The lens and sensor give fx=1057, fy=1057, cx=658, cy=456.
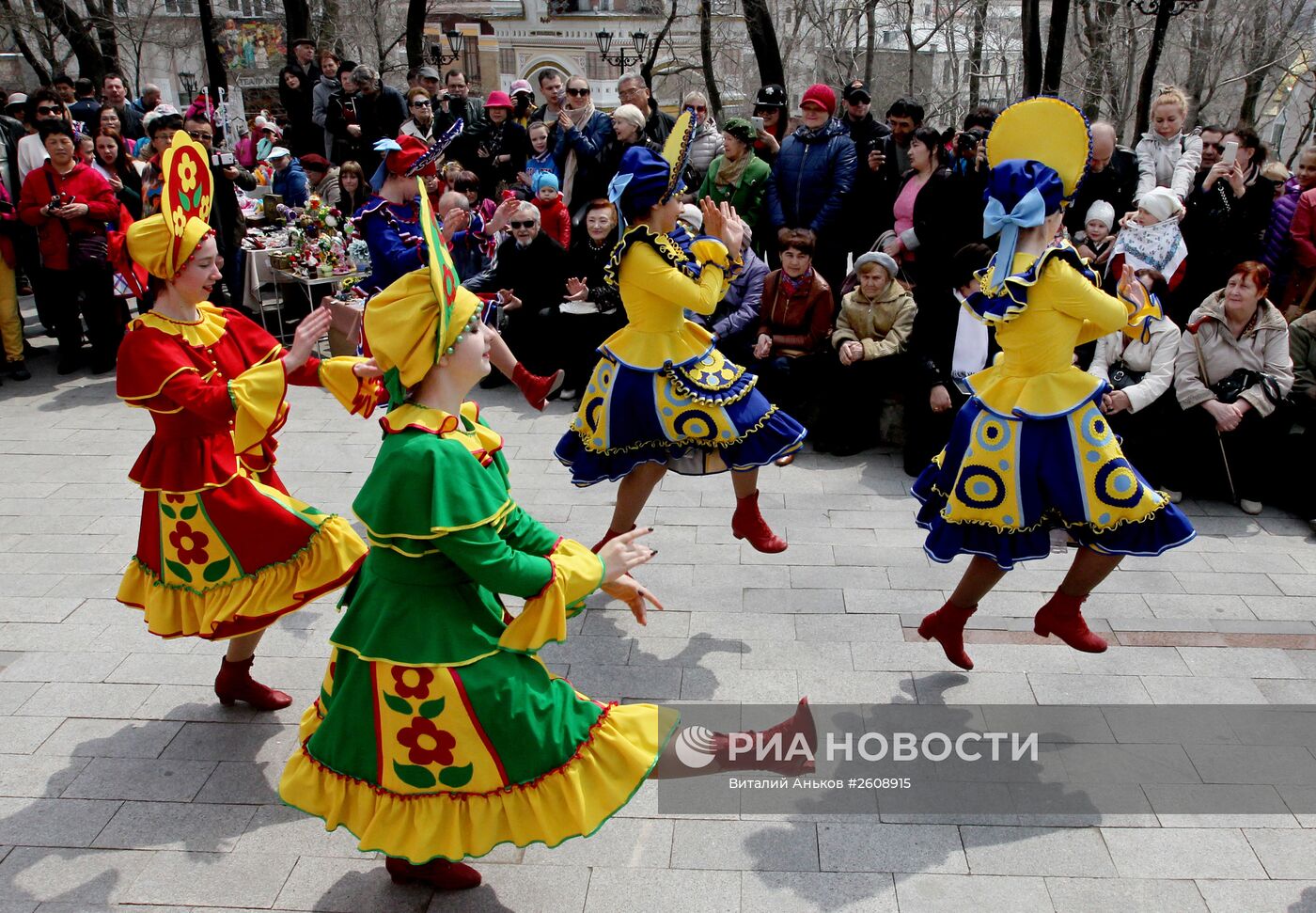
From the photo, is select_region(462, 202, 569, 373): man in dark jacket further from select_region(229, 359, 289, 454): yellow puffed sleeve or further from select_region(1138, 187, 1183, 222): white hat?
select_region(229, 359, 289, 454): yellow puffed sleeve

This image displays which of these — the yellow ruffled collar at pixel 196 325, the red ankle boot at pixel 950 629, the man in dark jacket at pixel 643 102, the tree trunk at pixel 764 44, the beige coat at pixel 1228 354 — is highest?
the tree trunk at pixel 764 44

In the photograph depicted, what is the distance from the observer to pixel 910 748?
3953 mm

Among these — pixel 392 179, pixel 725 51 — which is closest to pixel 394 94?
pixel 392 179

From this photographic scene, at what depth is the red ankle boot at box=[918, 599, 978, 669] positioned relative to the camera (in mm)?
4207

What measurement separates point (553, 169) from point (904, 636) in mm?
6169

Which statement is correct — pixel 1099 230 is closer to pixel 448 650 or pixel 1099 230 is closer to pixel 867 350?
pixel 867 350

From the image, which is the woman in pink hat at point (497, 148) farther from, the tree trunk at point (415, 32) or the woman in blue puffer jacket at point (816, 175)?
the tree trunk at point (415, 32)

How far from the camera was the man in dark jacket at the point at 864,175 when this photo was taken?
8500mm

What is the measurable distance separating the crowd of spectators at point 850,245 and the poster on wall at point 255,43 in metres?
34.9

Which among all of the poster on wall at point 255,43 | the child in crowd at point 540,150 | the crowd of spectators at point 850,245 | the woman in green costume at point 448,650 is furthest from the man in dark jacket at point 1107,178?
the poster on wall at point 255,43

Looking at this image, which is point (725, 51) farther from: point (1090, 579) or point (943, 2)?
point (1090, 579)

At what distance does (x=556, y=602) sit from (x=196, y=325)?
2.02 metres

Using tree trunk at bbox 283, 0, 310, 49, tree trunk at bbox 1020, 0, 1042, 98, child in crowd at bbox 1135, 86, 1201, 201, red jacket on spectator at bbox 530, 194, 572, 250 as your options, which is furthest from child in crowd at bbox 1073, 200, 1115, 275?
tree trunk at bbox 283, 0, 310, 49

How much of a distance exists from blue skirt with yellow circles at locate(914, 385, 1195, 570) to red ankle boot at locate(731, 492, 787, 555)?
109 centimetres
